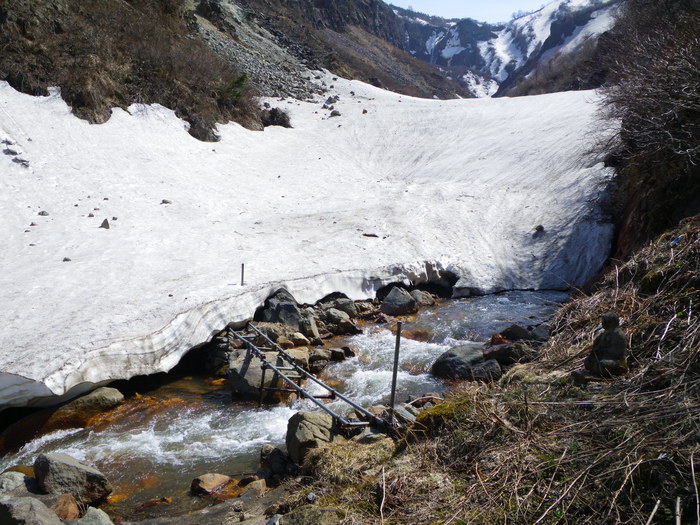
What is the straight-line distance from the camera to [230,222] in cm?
1430

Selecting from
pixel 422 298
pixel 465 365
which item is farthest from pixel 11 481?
pixel 422 298

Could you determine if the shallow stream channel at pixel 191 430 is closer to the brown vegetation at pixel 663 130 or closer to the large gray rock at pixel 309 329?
the large gray rock at pixel 309 329

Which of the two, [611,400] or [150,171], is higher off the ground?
[150,171]

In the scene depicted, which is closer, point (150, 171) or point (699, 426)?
point (699, 426)

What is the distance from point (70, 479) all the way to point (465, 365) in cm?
578

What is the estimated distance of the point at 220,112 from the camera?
22297mm

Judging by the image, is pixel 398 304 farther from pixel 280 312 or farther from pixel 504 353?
pixel 504 353

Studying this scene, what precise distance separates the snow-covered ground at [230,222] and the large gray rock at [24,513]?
7.82 ft

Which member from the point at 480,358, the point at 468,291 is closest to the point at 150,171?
the point at 468,291

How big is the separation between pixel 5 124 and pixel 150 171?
4.11 metres

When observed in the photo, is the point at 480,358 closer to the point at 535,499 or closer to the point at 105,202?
the point at 535,499

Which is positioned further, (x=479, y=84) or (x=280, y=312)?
(x=479, y=84)

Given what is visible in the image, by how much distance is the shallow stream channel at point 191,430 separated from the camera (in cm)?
536

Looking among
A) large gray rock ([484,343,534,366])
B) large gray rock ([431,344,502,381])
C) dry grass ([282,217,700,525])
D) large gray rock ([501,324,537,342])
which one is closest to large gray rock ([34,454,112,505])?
dry grass ([282,217,700,525])
